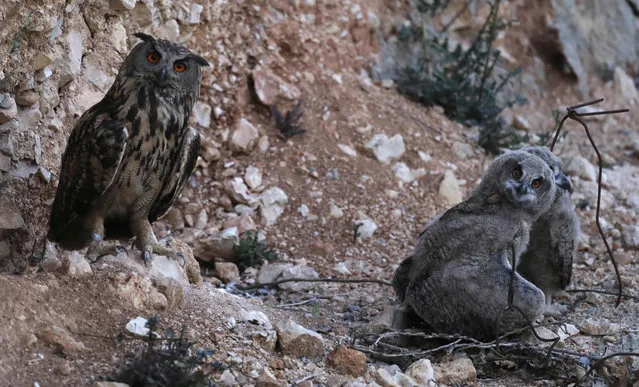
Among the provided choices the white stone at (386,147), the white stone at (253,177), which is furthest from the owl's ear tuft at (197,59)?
the white stone at (386,147)

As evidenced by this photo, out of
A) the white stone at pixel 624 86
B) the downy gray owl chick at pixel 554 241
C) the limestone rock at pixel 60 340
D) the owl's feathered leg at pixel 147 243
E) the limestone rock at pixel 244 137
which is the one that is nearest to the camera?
the limestone rock at pixel 60 340

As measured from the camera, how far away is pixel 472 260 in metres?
5.60

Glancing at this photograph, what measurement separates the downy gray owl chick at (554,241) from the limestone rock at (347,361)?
1.96m

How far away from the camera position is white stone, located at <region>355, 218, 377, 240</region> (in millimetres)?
7695

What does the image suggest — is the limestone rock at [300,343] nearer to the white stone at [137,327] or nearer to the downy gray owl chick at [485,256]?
the white stone at [137,327]

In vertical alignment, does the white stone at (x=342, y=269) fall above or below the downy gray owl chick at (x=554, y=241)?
below

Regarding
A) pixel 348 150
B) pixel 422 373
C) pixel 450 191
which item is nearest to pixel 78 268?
pixel 422 373

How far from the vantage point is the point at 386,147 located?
28.1 feet

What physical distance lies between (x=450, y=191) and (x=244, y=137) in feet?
6.22

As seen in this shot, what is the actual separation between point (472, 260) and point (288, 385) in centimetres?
155

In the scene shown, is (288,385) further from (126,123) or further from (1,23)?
(1,23)

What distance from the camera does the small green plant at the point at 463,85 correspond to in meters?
9.50

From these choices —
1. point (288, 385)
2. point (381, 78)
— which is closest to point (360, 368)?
point (288, 385)

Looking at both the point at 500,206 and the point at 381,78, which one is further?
the point at 381,78
